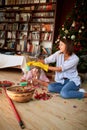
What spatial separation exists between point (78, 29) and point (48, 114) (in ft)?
9.63

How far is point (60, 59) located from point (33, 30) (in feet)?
10.2

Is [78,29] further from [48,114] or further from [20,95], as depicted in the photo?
[48,114]

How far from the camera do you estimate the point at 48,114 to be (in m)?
2.53

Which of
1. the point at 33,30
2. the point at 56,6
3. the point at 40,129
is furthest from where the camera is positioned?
the point at 33,30

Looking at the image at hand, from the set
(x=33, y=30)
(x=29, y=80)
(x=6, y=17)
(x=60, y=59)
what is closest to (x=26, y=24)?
(x=33, y=30)

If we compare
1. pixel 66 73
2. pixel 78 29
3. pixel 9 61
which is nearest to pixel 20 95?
pixel 66 73

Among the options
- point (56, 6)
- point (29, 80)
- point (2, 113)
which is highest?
point (56, 6)

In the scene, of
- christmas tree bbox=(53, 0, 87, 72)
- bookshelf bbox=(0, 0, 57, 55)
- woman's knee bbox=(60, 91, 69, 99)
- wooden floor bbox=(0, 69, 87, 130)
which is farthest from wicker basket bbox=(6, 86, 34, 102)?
bookshelf bbox=(0, 0, 57, 55)

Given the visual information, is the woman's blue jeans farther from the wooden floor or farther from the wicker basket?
the wicker basket

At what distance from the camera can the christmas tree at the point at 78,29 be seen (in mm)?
4789

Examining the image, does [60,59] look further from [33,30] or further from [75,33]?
[33,30]

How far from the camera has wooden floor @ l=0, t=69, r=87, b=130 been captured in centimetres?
218

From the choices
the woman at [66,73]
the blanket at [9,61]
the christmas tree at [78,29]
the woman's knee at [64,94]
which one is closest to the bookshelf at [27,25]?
the christmas tree at [78,29]

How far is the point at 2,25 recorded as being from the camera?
6828mm
